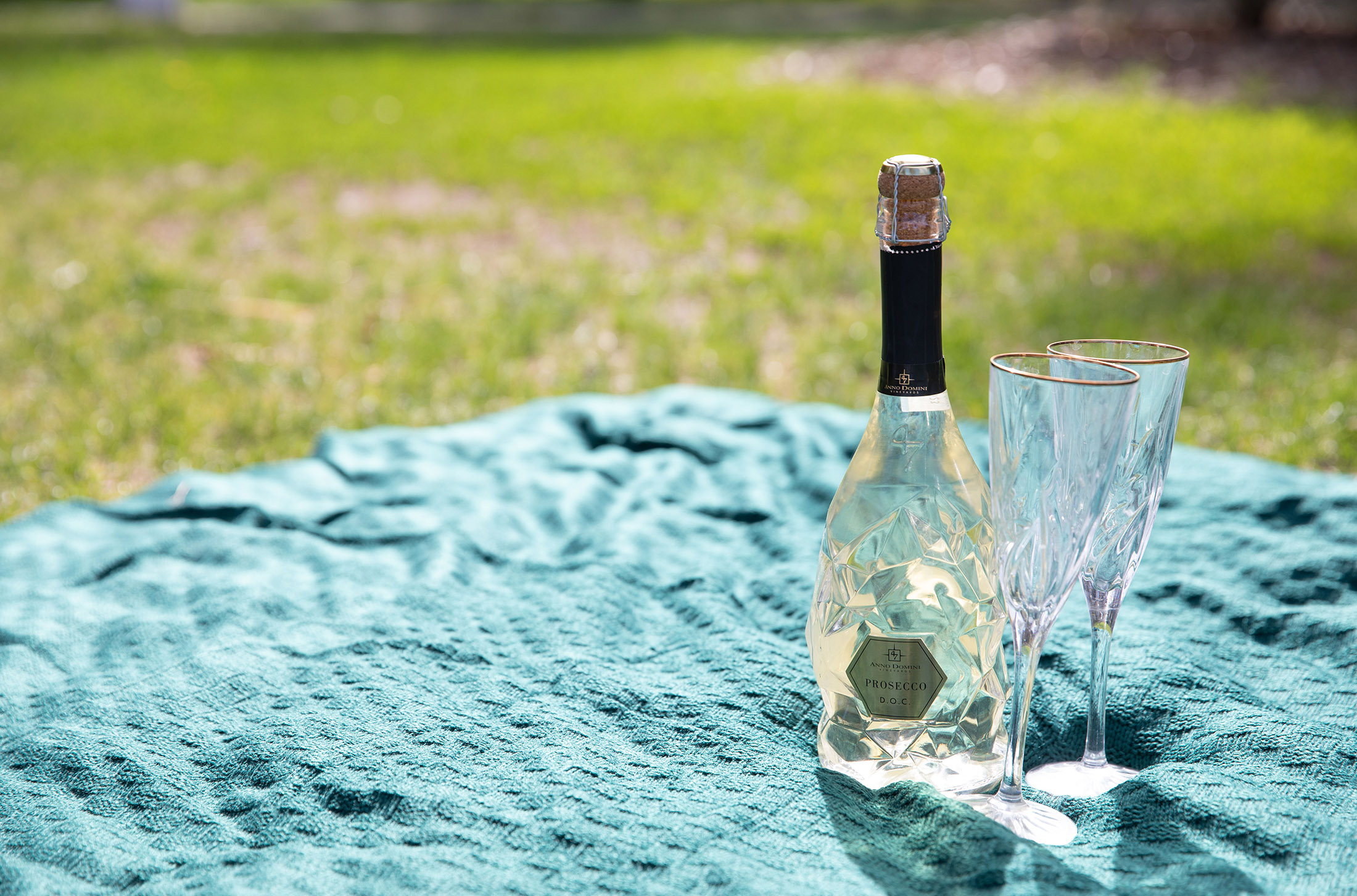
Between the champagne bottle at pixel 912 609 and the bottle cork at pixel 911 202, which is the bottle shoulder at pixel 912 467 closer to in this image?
the champagne bottle at pixel 912 609

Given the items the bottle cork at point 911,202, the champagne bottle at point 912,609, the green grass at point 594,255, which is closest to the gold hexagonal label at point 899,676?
the champagne bottle at point 912,609

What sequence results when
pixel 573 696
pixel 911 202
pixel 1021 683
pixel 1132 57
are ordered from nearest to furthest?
pixel 911 202 → pixel 1021 683 → pixel 573 696 → pixel 1132 57

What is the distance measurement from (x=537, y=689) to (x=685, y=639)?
318 mm

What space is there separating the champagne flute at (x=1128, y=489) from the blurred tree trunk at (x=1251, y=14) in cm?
1271

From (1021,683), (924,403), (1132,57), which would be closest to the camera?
(1021,683)

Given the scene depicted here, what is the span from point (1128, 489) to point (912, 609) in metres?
0.34

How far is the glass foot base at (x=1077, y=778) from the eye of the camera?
67.2 inches

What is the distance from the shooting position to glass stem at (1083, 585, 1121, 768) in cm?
157

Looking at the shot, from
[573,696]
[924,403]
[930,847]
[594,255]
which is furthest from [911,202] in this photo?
[594,255]

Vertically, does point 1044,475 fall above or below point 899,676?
above

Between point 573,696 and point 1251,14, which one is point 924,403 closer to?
point 573,696

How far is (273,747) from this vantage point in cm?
183

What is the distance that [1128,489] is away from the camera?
4.85 feet

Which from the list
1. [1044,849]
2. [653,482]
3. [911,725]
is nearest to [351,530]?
[653,482]
